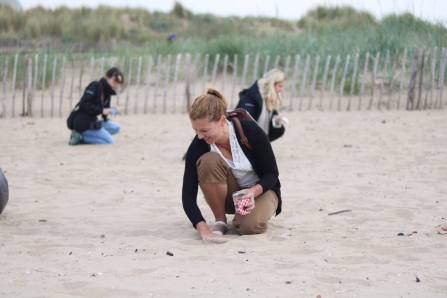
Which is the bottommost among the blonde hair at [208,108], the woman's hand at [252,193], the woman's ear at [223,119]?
the woman's hand at [252,193]

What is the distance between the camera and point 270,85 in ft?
22.0

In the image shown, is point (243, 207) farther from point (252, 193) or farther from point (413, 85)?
point (413, 85)

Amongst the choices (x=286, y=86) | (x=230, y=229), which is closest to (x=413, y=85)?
(x=286, y=86)

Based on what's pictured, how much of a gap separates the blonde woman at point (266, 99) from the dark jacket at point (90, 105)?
2.33m

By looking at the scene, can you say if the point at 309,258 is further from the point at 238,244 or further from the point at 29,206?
the point at 29,206

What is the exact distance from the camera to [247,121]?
3.93m

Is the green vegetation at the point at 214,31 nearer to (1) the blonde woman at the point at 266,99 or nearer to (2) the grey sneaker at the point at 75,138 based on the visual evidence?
(2) the grey sneaker at the point at 75,138

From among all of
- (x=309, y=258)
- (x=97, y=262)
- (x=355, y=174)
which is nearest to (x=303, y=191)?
(x=355, y=174)

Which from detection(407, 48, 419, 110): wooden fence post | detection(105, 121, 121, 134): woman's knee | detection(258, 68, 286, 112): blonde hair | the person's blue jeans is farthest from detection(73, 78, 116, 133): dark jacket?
detection(407, 48, 419, 110): wooden fence post

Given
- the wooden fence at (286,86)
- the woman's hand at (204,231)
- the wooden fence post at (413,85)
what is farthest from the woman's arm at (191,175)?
the wooden fence post at (413,85)

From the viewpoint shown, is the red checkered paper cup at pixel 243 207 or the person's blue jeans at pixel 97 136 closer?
the red checkered paper cup at pixel 243 207

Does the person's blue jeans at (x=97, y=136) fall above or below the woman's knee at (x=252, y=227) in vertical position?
below

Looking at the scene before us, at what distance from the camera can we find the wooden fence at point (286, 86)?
36.1 feet

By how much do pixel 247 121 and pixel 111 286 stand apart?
4.70 ft
